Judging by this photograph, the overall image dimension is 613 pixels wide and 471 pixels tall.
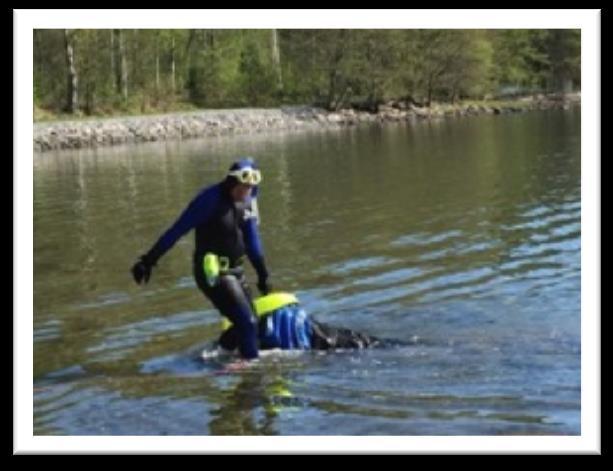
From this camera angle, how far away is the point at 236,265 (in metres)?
10.5


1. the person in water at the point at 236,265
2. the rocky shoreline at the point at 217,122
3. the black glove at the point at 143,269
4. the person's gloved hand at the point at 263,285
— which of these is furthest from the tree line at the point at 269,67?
the black glove at the point at 143,269

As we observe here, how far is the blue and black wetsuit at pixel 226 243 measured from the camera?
10.0 metres

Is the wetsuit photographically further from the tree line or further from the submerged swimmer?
the tree line

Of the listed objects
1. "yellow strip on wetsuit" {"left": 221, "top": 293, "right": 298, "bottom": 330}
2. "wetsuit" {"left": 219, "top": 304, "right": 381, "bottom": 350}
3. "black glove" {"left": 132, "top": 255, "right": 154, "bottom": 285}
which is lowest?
"wetsuit" {"left": 219, "top": 304, "right": 381, "bottom": 350}

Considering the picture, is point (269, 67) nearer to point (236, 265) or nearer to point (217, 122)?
point (217, 122)

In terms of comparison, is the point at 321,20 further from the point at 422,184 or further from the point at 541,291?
the point at 422,184

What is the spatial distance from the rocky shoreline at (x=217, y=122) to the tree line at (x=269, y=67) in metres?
1.78

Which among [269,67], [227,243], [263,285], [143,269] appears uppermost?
[269,67]

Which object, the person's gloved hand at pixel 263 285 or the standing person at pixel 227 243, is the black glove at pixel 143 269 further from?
the person's gloved hand at pixel 263 285

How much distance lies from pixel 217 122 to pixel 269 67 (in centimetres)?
865

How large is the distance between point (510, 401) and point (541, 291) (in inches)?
191

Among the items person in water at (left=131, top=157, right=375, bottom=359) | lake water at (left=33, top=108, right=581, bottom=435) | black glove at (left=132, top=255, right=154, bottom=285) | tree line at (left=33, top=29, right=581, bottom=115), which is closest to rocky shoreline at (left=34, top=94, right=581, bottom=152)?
tree line at (left=33, top=29, right=581, bottom=115)

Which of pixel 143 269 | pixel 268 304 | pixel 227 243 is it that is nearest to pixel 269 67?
pixel 268 304

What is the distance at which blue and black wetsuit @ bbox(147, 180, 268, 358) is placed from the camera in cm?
1005
